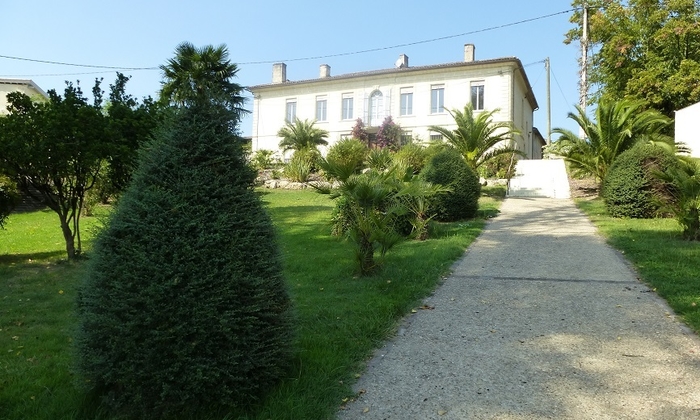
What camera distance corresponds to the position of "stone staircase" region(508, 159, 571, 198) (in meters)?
19.2

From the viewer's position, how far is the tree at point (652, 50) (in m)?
25.9

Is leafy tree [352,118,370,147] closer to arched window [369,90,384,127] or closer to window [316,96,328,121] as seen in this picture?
arched window [369,90,384,127]

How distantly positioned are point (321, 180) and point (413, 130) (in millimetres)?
15271

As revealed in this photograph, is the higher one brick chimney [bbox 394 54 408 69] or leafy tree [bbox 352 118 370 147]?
brick chimney [bbox 394 54 408 69]

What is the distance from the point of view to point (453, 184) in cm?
1188

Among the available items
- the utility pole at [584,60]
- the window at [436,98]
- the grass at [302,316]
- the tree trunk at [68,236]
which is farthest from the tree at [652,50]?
the tree trunk at [68,236]

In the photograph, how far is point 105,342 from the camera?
8.79 feet

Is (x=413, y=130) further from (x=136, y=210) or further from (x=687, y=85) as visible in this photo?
(x=136, y=210)

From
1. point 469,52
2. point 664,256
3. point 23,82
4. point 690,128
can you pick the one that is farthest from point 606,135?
point 23,82

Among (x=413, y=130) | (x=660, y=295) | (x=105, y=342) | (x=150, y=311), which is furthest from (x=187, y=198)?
(x=413, y=130)

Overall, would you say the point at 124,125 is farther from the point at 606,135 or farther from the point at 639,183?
the point at 606,135

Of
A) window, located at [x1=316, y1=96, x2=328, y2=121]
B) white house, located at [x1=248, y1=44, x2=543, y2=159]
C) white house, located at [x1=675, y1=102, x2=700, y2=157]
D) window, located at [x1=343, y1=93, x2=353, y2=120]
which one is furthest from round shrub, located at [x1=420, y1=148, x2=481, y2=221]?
window, located at [x1=316, y1=96, x2=328, y2=121]

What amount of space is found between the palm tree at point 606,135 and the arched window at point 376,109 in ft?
71.4

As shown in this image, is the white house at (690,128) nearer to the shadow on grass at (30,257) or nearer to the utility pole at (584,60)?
the utility pole at (584,60)
